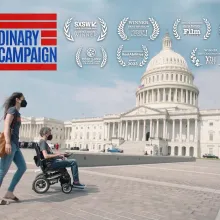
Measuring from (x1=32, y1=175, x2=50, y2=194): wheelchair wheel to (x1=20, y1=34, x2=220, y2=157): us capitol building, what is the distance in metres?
63.4

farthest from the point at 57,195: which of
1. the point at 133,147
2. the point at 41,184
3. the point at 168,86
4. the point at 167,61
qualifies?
the point at 167,61

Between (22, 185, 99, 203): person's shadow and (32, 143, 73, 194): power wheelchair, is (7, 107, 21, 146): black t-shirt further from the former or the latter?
(22, 185, 99, 203): person's shadow

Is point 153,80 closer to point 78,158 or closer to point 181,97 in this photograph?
point 181,97

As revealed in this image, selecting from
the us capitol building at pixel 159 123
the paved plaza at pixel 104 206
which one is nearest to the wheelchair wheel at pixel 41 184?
the paved plaza at pixel 104 206

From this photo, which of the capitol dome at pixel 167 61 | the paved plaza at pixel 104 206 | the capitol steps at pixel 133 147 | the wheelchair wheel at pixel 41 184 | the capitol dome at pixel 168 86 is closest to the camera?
the paved plaza at pixel 104 206

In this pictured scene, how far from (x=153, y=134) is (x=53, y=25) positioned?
71180mm

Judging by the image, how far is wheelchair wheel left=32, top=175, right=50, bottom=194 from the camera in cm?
765

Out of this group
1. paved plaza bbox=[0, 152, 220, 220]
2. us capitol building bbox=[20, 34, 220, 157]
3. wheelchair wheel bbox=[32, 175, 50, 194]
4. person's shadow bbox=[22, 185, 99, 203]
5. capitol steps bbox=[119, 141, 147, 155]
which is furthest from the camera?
us capitol building bbox=[20, 34, 220, 157]

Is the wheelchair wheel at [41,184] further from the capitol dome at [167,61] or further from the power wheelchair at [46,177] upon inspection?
the capitol dome at [167,61]

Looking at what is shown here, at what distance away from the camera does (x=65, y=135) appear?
125 meters

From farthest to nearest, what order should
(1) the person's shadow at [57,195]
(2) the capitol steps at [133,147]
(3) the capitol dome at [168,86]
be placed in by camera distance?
(3) the capitol dome at [168,86] → (2) the capitol steps at [133,147] → (1) the person's shadow at [57,195]

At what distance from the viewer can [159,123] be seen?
87.2 meters

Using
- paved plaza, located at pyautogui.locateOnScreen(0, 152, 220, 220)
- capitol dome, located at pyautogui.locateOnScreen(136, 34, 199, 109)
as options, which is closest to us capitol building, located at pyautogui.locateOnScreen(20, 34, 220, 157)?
capitol dome, located at pyautogui.locateOnScreen(136, 34, 199, 109)

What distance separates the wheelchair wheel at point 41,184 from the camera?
7.65 metres
